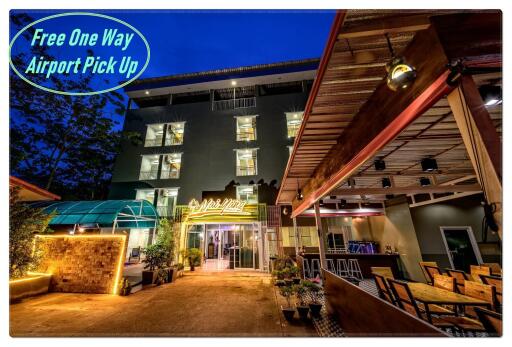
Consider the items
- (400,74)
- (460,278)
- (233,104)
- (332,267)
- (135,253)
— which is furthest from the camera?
(233,104)

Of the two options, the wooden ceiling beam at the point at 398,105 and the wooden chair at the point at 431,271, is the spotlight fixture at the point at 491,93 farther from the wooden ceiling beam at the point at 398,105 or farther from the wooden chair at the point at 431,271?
the wooden chair at the point at 431,271

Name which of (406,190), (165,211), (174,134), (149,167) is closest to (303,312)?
(406,190)

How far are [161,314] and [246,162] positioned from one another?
10812 millimetres

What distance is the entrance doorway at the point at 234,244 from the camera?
38.4ft

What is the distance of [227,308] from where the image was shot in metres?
5.54

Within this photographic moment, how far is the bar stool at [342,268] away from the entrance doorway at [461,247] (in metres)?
3.94

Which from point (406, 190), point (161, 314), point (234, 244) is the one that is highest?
point (406, 190)

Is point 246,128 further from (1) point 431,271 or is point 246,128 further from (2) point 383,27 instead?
(2) point 383,27

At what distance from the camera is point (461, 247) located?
26.4 feet
